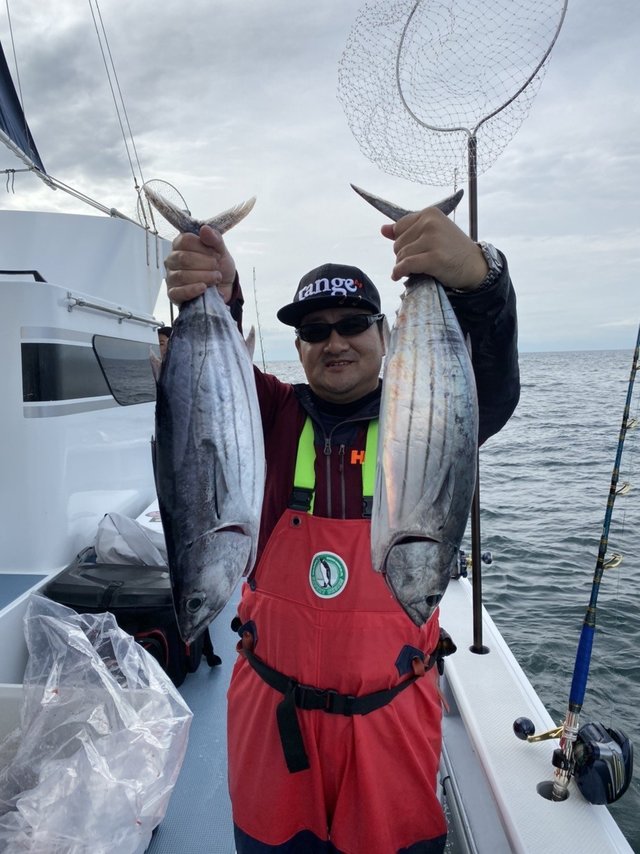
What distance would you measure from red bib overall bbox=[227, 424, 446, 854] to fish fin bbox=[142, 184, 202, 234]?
96 centimetres

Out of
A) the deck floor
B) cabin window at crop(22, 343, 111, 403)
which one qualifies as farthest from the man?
cabin window at crop(22, 343, 111, 403)

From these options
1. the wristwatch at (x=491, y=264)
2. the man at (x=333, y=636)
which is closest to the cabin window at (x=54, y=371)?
the man at (x=333, y=636)

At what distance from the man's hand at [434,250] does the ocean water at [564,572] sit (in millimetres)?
3686

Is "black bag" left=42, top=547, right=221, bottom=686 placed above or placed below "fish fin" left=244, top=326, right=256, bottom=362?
below

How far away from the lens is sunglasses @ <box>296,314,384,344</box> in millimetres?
1882

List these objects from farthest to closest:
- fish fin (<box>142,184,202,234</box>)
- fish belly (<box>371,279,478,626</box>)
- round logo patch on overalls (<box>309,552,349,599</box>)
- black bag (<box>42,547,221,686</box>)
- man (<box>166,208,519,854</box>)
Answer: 1. black bag (<box>42,547,221,686</box>)
2. round logo patch on overalls (<box>309,552,349,599</box>)
3. man (<box>166,208,519,854</box>)
4. fish fin (<box>142,184,202,234</box>)
5. fish belly (<box>371,279,478,626</box>)

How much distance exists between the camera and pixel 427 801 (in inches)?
68.6

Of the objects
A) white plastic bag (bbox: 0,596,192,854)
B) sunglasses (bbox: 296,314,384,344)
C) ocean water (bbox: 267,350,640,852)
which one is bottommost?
ocean water (bbox: 267,350,640,852)

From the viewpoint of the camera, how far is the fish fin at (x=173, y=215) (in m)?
1.56

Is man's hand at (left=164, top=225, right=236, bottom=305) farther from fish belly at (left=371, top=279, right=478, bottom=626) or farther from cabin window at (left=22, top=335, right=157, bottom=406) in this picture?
cabin window at (left=22, top=335, right=157, bottom=406)

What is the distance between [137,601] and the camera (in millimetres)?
Result: 3162

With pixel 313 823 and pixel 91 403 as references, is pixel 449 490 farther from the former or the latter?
pixel 91 403

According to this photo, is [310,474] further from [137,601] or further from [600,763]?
[137,601]

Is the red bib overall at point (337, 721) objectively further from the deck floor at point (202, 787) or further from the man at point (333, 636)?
the deck floor at point (202, 787)
